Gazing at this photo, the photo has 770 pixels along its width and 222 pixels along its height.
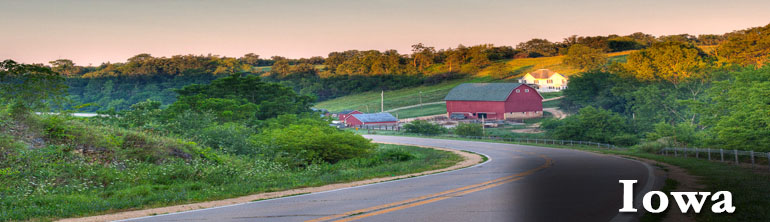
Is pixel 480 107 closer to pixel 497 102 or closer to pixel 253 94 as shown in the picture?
pixel 497 102

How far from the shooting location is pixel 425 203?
12969mm

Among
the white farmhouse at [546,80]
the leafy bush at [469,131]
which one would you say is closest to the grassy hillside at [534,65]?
the white farmhouse at [546,80]

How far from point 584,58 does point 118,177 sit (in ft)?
423

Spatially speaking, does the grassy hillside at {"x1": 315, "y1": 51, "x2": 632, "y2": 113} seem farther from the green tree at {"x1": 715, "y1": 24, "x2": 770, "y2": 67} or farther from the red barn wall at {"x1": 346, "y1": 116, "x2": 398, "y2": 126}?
the green tree at {"x1": 715, "y1": 24, "x2": 770, "y2": 67}

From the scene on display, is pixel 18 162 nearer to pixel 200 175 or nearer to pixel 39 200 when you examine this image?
pixel 39 200

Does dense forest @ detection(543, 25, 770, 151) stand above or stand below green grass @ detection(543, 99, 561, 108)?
above

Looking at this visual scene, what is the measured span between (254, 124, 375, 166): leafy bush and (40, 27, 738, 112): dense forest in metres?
62.4

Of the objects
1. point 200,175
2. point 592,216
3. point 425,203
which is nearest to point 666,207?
point 592,216

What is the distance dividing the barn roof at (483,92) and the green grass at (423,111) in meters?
6.10

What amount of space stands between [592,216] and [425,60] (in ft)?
501

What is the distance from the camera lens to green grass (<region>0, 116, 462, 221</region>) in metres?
13.1

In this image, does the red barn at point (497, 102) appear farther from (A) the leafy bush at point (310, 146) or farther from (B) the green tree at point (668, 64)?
(A) the leafy bush at point (310, 146)

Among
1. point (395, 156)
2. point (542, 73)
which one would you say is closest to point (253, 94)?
point (395, 156)

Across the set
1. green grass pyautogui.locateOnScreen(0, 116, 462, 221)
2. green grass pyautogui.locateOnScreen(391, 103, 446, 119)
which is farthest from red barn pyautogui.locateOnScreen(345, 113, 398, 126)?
green grass pyautogui.locateOnScreen(0, 116, 462, 221)
